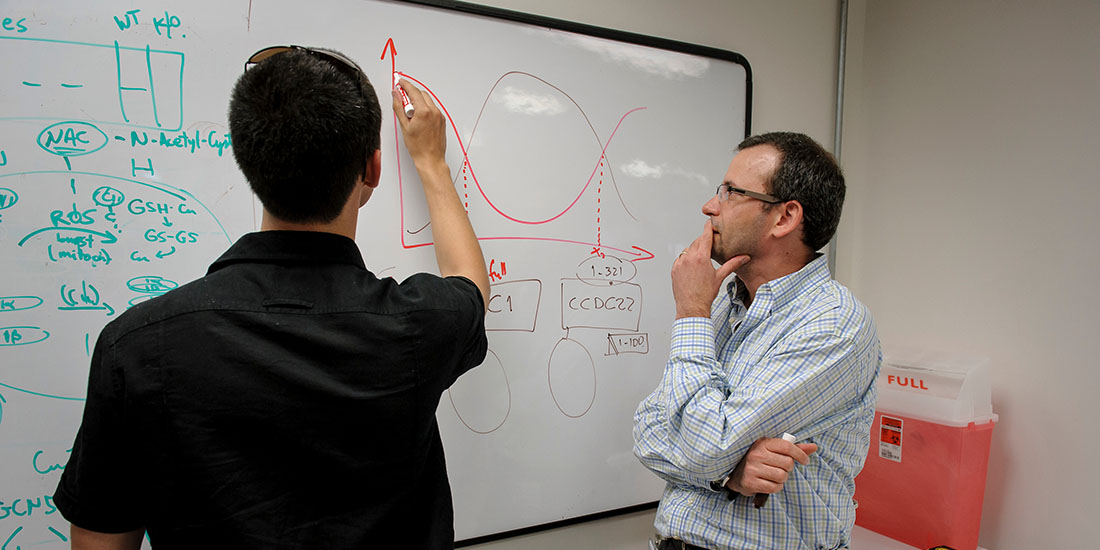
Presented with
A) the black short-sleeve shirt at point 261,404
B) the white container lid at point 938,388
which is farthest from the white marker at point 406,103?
the white container lid at point 938,388

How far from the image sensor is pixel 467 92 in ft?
4.49

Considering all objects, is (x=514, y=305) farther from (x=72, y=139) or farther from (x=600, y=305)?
(x=72, y=139)

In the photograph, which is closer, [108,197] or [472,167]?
[108,197]

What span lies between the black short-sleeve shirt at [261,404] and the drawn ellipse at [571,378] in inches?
25.8

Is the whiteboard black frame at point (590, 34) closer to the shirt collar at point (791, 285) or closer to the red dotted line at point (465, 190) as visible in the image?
the red dotted line at point (465, 190)

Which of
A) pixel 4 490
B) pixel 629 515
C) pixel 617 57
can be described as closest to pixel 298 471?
pixel 4 490

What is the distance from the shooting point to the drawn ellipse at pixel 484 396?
1.39m

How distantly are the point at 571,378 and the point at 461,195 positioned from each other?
0.52 meters

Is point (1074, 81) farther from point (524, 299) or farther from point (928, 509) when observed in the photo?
point (524, 299)

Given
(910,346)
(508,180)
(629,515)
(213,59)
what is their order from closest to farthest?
(213,59)
(508,180)
(629,515)
(910,346)

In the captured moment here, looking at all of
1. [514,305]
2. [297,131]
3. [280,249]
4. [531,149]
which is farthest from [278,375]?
[531,149]

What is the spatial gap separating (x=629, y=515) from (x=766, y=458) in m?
0.70

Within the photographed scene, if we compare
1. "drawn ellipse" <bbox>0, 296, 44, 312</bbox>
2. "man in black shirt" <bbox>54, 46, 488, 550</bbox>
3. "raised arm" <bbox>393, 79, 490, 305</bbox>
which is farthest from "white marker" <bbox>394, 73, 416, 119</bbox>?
"drawn ellipse" <bbox>0, 296, 44, 312</bbox>

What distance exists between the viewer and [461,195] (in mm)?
1371
